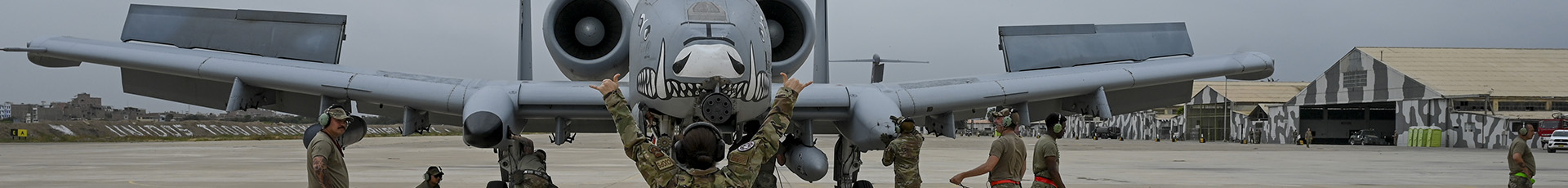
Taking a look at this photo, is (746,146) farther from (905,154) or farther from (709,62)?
(905,154)

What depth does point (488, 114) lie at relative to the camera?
891 cm

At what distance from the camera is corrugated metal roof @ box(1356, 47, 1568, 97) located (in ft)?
135

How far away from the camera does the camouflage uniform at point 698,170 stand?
17.3 ft

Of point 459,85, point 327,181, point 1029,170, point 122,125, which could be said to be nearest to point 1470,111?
point 1029,170

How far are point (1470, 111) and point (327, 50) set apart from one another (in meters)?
40.1

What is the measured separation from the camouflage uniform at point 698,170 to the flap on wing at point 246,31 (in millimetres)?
5781

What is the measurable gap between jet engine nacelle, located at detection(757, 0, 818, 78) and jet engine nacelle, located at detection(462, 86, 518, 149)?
2249 millimetres

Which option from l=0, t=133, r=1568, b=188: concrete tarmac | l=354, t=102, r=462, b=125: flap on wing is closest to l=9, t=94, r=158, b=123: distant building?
l=0, t=133, r=1568, b=188: concrete tarmac

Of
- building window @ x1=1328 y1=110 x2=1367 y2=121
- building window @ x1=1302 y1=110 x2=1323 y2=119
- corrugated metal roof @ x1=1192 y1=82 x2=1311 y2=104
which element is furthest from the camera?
corrugated metal roof @ x1=1192 y1=82 x2=1311 y2=104

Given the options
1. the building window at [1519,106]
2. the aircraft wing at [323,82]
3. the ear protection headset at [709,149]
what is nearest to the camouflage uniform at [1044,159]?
the ear protection headset at [709,149]

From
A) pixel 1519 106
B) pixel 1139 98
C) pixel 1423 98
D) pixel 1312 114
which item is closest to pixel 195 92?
pixel 1139 98

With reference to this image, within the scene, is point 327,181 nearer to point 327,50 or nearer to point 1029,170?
point 327,50

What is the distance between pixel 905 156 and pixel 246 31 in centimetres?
611

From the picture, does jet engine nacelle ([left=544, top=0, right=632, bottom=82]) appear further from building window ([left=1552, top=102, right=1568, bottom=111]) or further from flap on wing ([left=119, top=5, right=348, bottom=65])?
building window ([left=1552, top=102, right=1568, bottom=111])
